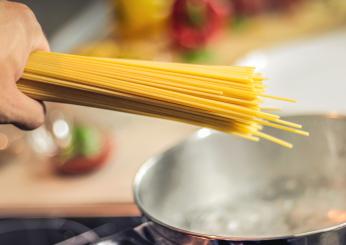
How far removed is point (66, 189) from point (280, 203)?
15.6 inches

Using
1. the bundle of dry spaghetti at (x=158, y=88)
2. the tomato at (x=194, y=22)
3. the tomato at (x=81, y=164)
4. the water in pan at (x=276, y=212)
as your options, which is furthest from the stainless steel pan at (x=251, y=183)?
the tomato at (x=194, y=22)

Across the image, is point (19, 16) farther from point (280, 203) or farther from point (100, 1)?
point (100, 1)

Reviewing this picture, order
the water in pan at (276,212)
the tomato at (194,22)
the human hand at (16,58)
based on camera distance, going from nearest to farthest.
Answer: the human hand at (16,58) < the water in pan at (276,212) < the tomato at (194,22)

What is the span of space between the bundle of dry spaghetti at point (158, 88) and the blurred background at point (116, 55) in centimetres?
36

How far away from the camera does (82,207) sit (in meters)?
0.96

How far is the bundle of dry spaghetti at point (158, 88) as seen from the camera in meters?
0.55

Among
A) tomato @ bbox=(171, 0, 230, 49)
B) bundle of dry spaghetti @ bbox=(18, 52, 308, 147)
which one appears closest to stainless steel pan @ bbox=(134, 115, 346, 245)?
bundle of dry spaghetti @ bbox=(18, 52, 308, 147)

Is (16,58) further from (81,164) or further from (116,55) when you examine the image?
(116,55)

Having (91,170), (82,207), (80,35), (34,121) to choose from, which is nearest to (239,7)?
(80,35)

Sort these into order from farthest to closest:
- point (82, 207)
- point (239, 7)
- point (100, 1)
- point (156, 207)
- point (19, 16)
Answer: point (100, 1), point (239, 7), point (82, 207), point (156, 207), point (19, 16)

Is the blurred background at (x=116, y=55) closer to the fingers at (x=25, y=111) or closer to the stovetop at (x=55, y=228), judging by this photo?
the stovetop at (x=55, y=228)

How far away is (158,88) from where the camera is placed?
21.8 inches

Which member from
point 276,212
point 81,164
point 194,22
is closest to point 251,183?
point 276,212

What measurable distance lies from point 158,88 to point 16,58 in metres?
0.10
